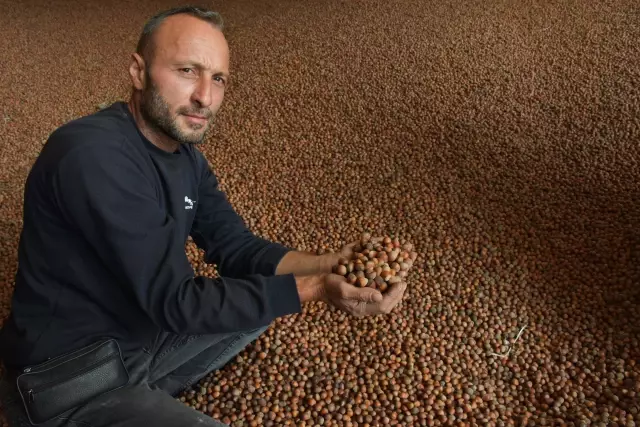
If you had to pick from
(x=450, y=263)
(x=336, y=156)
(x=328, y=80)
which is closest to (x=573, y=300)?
(x=450, y=263)

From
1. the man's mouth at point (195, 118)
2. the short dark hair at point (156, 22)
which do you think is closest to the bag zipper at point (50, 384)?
the man's mouth at point (195, 118)

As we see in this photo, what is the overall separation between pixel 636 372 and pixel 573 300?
A: 0.45 m

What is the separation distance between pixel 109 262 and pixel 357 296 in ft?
2.69

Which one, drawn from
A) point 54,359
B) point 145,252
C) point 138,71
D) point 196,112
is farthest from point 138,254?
point 138,71

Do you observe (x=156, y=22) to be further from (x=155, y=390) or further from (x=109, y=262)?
(x=155, y=390)

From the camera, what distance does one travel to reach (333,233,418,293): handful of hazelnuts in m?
1.85

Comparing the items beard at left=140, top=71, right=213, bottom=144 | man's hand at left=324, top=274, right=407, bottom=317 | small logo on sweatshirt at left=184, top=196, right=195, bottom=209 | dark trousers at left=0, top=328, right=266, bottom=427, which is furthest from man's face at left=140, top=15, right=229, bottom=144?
dark trousers at left=0, top=328, right=266, bottom=427

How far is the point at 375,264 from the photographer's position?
6.21 feet

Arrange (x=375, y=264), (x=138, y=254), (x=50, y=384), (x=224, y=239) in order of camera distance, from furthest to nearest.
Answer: (x=224, y=239), (x=375, y=264), (x=50, y=384), (x=138, y=254)

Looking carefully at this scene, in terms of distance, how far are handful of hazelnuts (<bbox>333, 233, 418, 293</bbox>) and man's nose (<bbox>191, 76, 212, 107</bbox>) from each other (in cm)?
78

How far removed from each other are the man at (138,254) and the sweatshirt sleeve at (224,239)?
19cm

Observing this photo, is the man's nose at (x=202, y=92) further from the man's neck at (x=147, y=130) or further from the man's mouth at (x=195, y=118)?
the man's neck at (x=147, y=130)

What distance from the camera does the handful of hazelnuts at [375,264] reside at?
6.06 feet

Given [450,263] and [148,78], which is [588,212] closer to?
[450,263]
